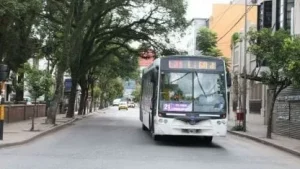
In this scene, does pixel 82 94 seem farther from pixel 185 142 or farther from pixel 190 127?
pixel 190 127

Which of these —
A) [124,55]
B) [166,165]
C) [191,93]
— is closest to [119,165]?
[166,165]

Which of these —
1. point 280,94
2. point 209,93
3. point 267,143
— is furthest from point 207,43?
point 209,93

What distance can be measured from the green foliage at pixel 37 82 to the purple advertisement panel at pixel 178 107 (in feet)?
29.4

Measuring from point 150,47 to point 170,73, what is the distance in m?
21.6

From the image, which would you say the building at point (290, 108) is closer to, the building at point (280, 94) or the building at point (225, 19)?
the building at point (280, 94)

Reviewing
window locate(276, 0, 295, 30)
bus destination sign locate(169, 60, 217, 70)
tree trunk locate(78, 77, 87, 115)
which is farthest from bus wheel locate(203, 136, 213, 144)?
tree trunk locate(78, 77, 87, 115)

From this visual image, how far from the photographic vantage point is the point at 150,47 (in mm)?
41500

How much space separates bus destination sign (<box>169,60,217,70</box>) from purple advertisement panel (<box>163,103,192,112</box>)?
1460mm

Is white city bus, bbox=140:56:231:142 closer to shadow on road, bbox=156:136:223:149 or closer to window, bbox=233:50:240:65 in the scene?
shadow on road, bbox=156:136:223:149

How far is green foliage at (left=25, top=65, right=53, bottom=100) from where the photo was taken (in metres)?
26.4

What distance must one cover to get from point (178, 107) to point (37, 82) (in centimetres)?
955

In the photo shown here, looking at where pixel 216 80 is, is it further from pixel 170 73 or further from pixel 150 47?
pixel 150 47

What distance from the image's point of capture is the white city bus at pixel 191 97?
766 inches

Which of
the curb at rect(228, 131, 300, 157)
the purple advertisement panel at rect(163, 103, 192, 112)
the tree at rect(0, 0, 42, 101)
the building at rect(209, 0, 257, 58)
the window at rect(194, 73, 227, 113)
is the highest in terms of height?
the building at rect(209, 0, 257, 58)
